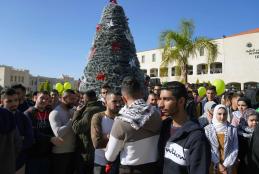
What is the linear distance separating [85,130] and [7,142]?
1205mm

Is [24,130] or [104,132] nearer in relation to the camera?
[104,132]

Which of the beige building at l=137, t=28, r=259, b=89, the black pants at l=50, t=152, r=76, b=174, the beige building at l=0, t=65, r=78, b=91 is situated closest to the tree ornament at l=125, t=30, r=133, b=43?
the black pants at l=50, t=152, r=76, b=174

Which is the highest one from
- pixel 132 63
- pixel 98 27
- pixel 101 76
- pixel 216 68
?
pixel 216 68

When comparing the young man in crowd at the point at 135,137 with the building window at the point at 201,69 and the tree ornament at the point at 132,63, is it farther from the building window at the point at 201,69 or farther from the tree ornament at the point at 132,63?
the building window at the point at 201,69

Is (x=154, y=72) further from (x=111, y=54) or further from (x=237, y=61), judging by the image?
(x=111, y=54)

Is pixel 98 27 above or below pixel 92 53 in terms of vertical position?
above

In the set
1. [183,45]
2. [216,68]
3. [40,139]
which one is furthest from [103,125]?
[216,68]

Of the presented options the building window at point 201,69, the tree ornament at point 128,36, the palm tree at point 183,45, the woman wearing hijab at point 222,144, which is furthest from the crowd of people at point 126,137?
the building window at point 201,69

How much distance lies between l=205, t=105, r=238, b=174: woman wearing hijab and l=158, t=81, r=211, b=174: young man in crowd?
234 centimetres

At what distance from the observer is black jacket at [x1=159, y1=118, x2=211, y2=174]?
243cm

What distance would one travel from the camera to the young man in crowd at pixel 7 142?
3613mm

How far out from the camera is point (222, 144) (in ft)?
16.3

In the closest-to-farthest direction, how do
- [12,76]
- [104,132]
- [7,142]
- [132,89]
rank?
[132,89], [7,142], [104,132], [12,76]

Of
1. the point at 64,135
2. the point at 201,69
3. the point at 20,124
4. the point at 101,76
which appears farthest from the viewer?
A: the point at 201,69
